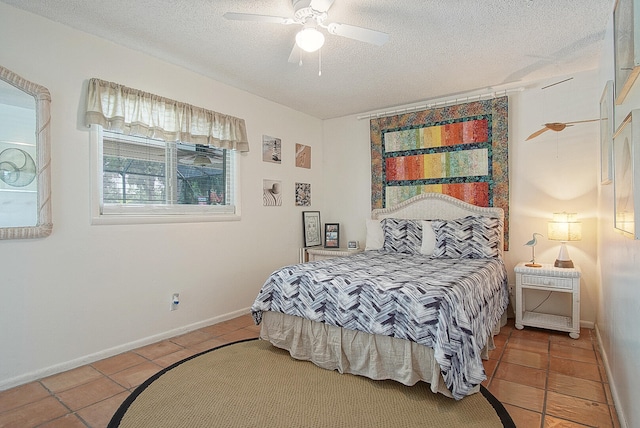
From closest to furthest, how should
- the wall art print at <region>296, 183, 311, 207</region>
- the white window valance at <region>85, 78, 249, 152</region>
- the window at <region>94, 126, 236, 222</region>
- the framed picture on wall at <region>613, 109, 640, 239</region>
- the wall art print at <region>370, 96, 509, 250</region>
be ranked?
the framed picture on wall at <region>613, 109, 640, 239</region>, the white window valance at <region>85, 78, 249, 152</region>, the window at <region>94, 126, 236, 222</region>, the wall art print at <region>370, 96, 509, 250</region>, the wall art print at <region>296, 183, 311, 207</region>

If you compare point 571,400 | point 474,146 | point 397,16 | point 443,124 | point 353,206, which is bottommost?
point 571,400

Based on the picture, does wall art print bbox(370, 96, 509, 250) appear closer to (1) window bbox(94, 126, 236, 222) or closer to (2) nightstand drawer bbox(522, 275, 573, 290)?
(2) nightstand drawer bbox(522, 275, 573, 290)

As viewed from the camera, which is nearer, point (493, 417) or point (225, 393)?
point (493, 417)

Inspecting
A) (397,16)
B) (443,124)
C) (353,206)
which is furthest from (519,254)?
(397,16)

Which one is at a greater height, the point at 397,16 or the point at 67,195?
the point at 397,16

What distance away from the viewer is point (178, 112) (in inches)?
130

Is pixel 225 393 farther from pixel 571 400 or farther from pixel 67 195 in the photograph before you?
pixel 571 400

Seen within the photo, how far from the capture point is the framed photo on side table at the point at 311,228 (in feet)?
15.9

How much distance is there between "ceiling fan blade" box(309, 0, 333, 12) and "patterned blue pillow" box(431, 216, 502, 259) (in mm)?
2400

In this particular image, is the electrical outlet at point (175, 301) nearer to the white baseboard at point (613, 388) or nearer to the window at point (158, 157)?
the window at point (158, 157)

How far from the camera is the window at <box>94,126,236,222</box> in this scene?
116 inches

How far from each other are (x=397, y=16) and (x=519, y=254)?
9.01 feet

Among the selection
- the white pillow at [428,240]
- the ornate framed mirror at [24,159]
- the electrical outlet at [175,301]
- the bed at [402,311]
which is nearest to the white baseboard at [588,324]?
the bed at [402,311]

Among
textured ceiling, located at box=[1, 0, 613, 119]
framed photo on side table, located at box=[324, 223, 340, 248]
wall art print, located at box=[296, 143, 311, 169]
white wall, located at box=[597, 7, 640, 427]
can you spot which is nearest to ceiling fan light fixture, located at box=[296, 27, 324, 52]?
textured ceiling, located at box=[1, 0, 613, 119]
